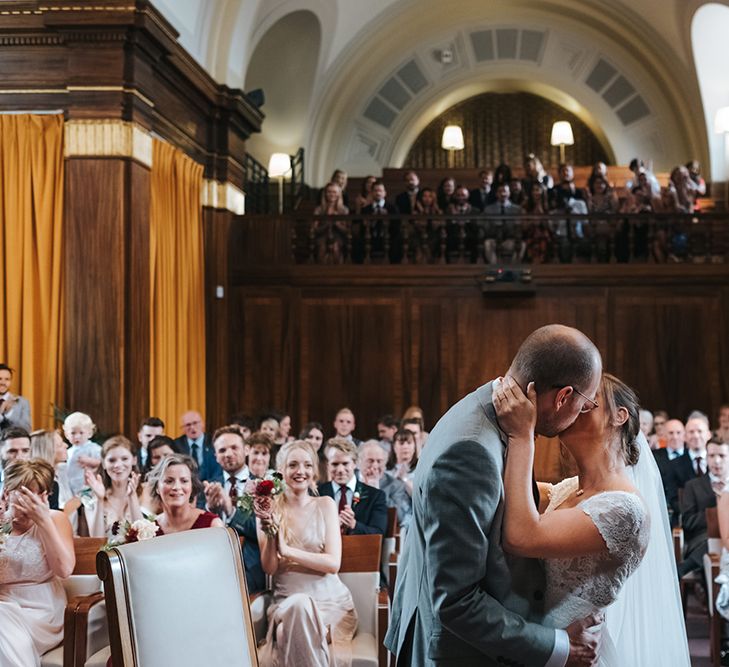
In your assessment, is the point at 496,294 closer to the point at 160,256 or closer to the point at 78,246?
the point at 160,256

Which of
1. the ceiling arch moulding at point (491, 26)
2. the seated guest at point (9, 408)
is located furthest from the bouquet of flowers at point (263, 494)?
the ceiling arch moulding at point (491, 26)

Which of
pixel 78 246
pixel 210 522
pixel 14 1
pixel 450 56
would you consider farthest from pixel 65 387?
pixel 450 56

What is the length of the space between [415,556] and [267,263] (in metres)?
10.5

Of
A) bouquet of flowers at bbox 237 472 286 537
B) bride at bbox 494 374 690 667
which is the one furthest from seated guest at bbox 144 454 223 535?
bride at bbox 494 374 690 667

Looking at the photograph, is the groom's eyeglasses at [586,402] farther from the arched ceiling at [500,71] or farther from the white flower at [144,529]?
the arched ceiling at [500,71]

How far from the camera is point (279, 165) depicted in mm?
16344

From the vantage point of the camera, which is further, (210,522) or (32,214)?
(32,214)

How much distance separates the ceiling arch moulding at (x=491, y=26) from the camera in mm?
17375

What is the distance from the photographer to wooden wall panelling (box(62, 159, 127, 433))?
32.1 feet

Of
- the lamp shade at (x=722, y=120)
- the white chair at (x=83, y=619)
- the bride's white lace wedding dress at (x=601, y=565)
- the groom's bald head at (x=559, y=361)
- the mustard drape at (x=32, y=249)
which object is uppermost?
the lamp shade at (x=722, y=120)

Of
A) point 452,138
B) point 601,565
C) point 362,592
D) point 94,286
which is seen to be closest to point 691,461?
point 362,592

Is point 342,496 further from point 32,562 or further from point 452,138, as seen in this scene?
point 452,138

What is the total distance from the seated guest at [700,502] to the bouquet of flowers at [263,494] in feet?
11.0

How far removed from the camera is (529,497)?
2619 mm
